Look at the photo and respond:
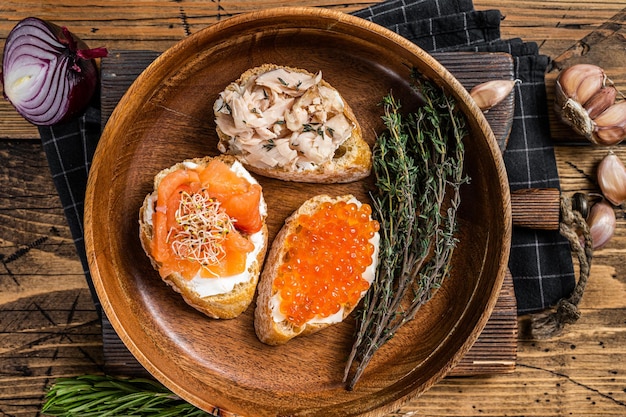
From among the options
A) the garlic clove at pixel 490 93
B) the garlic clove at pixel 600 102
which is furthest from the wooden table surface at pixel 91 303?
the garlic clove at pixel 490 93

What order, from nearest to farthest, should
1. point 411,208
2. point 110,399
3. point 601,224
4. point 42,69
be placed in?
1. point 411,208
2. point 42,69
3. point 110,399
4. point 601,224

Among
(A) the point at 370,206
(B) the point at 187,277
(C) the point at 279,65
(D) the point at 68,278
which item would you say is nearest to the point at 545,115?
(A) the point at 370,206

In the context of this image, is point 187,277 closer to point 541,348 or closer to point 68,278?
point 68,278

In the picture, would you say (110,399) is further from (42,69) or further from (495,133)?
(495,133)

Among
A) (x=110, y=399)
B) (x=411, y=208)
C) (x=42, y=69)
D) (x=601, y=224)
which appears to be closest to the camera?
(x=411, y=208)

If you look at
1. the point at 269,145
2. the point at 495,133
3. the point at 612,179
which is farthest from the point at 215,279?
the point at 612,179

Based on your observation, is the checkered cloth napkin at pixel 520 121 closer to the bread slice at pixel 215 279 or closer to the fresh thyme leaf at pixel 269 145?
the bread slice at pixel 215 279
